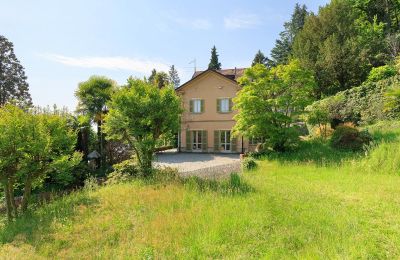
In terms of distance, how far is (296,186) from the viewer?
8758 millimetres

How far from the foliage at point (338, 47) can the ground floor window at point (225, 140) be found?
10992mm

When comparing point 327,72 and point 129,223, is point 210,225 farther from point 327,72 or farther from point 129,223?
point 327,72

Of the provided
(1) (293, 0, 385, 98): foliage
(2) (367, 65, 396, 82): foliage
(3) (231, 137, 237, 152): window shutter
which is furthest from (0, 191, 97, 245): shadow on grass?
(1) (293, 0, 385, 98): foliage

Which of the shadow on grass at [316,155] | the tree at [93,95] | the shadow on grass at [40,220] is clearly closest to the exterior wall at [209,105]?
the tree at [93,95]

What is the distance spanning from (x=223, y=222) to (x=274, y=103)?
9886 millimetres

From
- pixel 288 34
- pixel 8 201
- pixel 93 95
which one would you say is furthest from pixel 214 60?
pixel 8 201

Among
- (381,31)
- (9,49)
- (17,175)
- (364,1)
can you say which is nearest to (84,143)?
(17,175)

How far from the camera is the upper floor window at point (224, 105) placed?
24.3 metres

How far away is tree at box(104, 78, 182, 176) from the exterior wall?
42.9 feet

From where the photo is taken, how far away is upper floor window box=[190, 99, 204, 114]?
25166mm

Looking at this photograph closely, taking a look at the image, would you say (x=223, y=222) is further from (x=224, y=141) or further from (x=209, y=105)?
(x=209, y=105)

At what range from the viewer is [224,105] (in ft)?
80.4

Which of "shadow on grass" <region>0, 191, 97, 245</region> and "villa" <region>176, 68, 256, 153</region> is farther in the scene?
"villa" <region>176, 68, 256, 153</region>

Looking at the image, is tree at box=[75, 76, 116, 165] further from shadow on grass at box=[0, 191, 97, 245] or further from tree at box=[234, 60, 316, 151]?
shadow on grass at box=[0, 191, 97, 245]
